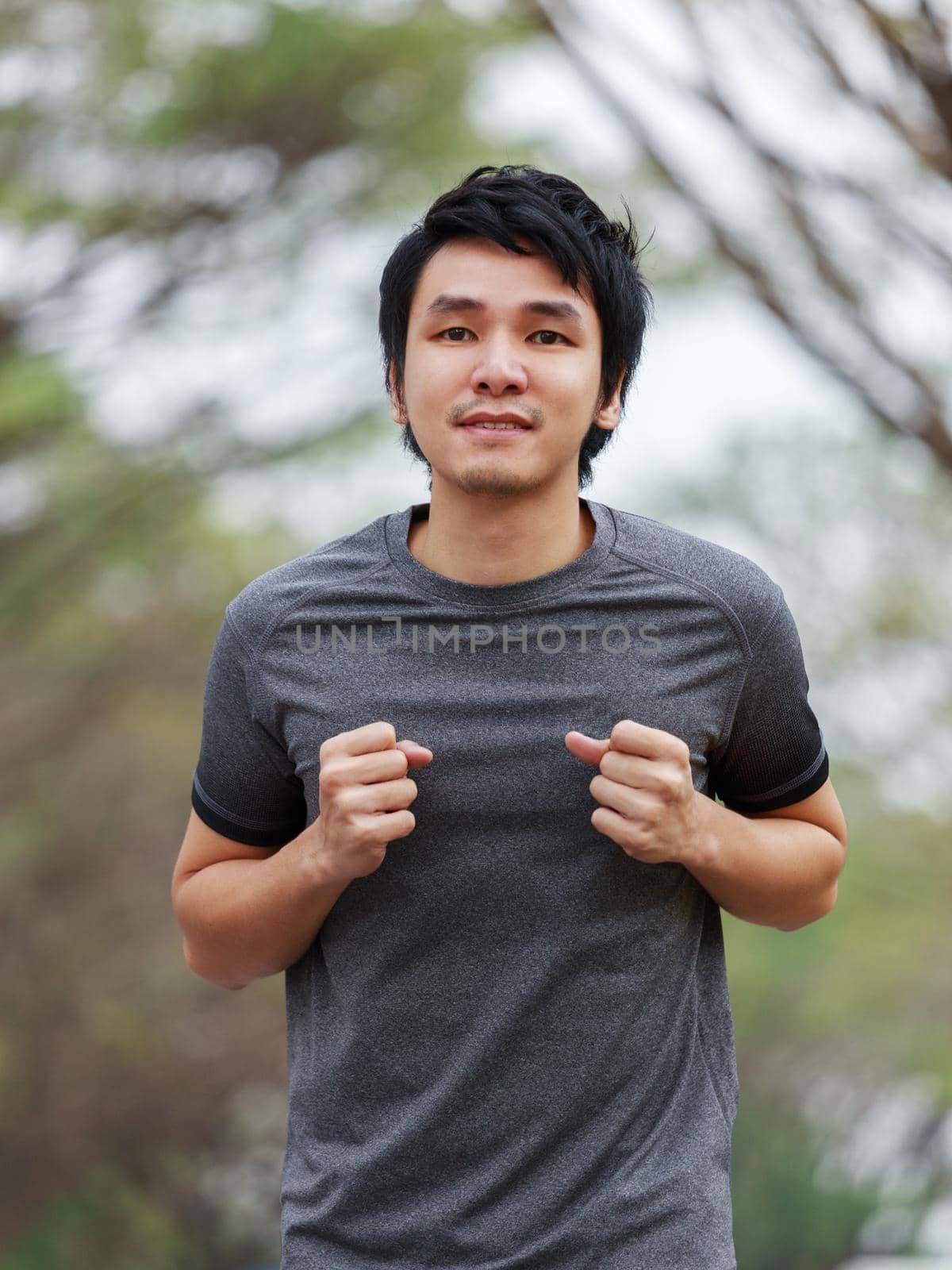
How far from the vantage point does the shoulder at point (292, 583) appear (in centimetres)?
159

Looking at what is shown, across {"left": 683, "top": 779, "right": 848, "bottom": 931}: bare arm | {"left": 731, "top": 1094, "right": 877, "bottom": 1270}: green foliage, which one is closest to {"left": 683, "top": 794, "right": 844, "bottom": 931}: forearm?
{"left": 683, "top": 779, "right": 848, "bottom": 931}: bare arm

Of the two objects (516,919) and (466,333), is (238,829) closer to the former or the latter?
(516,919)

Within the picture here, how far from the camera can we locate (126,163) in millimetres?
6418

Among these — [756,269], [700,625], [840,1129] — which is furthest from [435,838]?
[840,1129]

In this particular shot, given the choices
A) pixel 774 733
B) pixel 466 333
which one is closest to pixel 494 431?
pixel 466 333

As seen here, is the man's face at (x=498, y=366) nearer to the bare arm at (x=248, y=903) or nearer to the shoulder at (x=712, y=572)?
the shoulder at (x=712, y=572)

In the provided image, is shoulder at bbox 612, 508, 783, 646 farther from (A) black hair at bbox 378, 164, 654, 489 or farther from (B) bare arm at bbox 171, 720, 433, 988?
(B) bare arm at bbox 171, 720, 433, 988

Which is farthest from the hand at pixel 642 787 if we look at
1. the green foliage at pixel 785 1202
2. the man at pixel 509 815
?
the green foliage at pixel 785 1202

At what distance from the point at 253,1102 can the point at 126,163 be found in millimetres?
4514

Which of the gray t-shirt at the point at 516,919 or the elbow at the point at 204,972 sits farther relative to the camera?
the elbow at the point at 204,972

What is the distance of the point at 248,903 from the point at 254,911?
0.01 m

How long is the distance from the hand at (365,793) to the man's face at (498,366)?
26 cm

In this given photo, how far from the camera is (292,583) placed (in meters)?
1.61

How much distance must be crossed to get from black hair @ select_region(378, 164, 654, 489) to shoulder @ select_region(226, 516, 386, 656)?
149 mm
